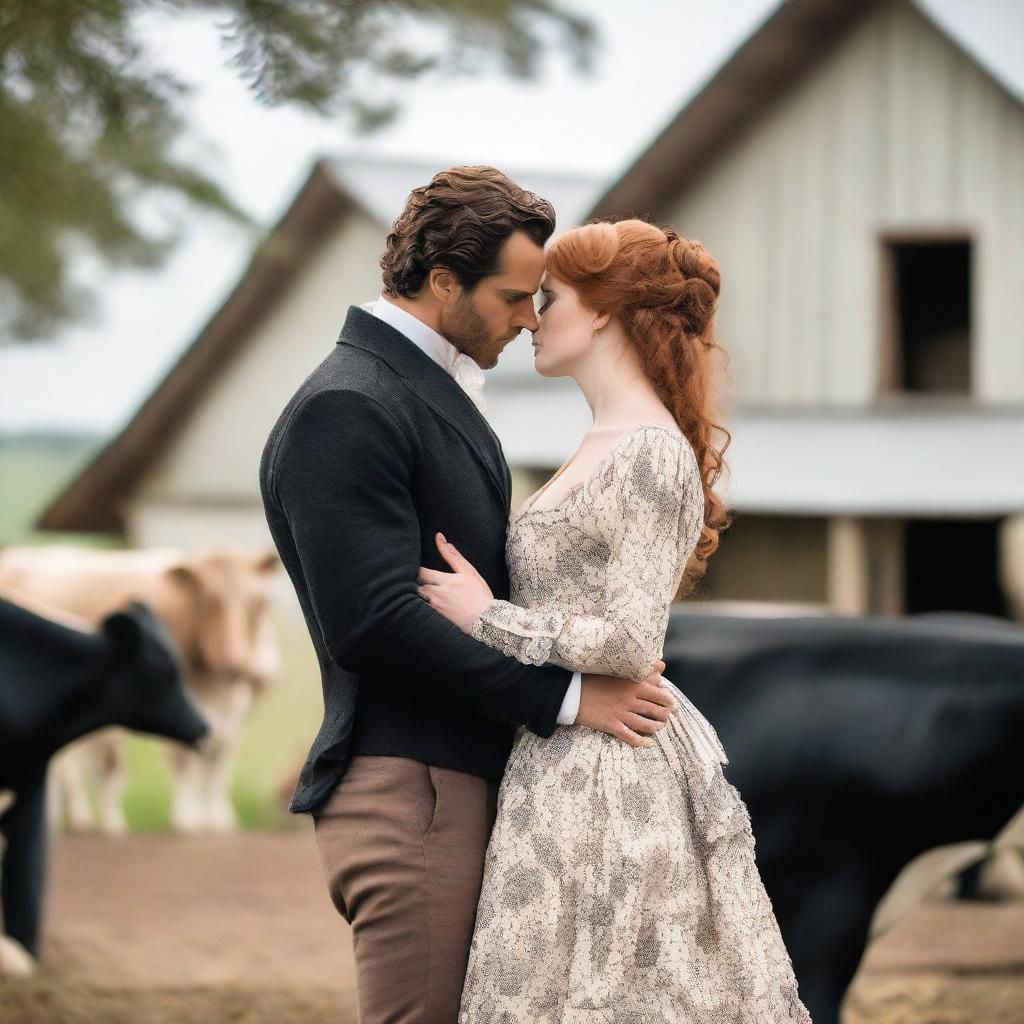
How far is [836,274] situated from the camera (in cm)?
1016

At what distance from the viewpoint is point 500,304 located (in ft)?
8.89

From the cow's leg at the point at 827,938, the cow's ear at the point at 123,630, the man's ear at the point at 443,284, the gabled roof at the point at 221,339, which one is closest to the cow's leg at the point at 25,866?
the cow's ear at the point at 123,630

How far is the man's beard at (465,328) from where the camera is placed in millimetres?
2703

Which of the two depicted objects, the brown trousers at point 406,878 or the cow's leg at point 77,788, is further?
the cow's leg at point 77,788

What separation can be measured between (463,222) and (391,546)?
1.72 ft

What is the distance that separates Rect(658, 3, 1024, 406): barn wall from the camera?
983 centimetres

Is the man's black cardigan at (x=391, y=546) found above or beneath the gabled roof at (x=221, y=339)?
beneath

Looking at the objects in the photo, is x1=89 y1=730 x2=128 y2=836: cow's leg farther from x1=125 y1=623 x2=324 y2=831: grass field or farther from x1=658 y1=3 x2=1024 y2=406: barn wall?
x1=658 y1=3 x2=1024 y2=406: barn wall

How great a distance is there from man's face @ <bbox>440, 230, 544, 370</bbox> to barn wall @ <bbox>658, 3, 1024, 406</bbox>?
282 inches

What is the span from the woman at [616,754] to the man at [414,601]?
0.05m

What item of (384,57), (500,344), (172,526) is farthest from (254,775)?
(500,344)

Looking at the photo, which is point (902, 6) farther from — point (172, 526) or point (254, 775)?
point (172, 526)

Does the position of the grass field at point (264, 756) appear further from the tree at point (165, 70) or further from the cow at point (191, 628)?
the tree at point (165, 70)

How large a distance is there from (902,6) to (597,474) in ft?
26.7
